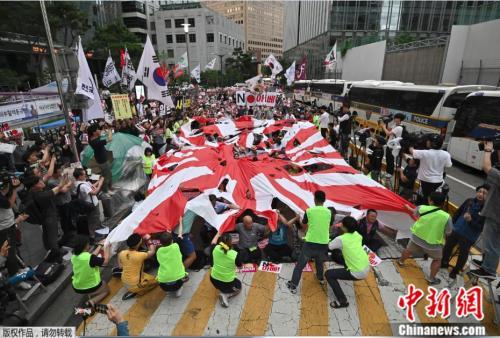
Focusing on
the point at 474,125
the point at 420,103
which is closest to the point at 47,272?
the point at 474,125

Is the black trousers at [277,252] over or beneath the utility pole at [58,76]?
beneath

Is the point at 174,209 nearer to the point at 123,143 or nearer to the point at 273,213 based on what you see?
the point at 273,213

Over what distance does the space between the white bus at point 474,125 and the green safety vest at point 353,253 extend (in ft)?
26.9

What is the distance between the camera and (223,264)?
4.24 m

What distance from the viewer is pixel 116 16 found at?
60062 mm

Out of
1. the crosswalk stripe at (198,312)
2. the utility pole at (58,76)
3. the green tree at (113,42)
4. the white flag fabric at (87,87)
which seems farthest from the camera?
the green tree at (113,42)

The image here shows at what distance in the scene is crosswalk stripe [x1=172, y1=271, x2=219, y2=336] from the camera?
401cm

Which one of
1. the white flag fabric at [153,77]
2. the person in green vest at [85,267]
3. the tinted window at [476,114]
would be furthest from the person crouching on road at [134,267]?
the tinted window at [476,114]

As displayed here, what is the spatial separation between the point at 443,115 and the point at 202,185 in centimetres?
1078

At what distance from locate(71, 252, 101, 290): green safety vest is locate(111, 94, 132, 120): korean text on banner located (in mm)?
7611

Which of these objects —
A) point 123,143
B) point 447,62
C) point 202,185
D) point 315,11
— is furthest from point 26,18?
point 315,11

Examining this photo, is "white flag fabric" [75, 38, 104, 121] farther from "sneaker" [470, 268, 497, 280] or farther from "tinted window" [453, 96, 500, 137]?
"tinted window" [453, 96, 500, 137]

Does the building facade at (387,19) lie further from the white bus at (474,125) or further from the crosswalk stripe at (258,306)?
the crosswalk stripe at (258,306)

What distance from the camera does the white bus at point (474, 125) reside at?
9703 millimetres
